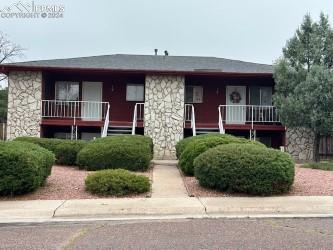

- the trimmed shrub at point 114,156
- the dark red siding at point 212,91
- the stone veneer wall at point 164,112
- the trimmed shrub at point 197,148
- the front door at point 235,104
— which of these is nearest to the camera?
the trimmed shrub at point 197,148

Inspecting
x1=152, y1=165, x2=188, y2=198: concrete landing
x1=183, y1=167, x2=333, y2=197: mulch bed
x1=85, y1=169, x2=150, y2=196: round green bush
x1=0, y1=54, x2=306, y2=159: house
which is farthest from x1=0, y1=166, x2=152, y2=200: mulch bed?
x1=0, y1=54, x2=306, y2=159: house

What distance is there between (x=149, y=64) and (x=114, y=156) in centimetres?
1100

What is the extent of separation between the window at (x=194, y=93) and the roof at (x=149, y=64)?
1.05 metres

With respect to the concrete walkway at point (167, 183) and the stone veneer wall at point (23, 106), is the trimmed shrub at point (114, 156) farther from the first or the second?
the stone veneer wall at point (23, 106)

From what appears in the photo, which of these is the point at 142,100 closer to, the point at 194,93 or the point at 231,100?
the point at 194,93

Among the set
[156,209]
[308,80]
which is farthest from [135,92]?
[156,209]

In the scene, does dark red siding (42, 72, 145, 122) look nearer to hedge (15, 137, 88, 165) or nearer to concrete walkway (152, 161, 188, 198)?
hedge (15, 137, 88, 165)

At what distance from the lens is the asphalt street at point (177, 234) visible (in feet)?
23.6

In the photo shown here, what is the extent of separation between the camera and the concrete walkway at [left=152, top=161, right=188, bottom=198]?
12.1 m

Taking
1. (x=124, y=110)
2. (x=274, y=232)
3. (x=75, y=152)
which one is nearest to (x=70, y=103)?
Result: (x=124, y=110)

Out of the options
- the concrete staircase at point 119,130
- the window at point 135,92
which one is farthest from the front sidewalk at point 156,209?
the window at point 135,92

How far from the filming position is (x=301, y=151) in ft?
75.6

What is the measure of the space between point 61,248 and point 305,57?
17161mm

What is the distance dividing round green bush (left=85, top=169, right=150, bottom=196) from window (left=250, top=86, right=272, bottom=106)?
14001 millimetres
